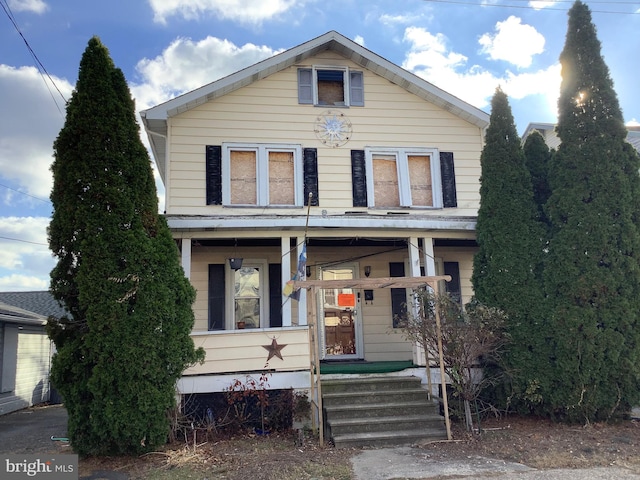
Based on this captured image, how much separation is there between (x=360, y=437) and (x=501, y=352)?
9.00 feet

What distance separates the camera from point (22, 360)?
14.1m

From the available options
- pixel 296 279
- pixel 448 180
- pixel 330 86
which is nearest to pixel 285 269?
pixel 296 279

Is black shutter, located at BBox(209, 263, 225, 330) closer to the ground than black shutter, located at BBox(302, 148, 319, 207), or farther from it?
closer to the ground

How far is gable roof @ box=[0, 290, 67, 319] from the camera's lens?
19203 mm

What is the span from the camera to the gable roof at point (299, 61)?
369 inches

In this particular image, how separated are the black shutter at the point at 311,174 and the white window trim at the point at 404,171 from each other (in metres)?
1.07

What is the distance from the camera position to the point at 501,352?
25.7 ft

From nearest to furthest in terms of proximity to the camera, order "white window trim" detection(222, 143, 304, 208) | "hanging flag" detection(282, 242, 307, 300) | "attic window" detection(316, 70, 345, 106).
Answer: "hanging flag" detection(282, 242, 307, 300) < "white window trim" detection(222, 143, 304, 208) < "attic window" detection(316, 70, 345, 106)

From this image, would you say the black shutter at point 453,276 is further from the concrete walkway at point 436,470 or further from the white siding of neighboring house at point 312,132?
the concrete walkway at point 436,470

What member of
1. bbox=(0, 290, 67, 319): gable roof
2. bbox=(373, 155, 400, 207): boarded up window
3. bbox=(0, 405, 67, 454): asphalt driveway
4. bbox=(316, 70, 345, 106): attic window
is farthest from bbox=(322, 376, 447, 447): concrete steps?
bbox=(0, 290, 67, 319): gable roof

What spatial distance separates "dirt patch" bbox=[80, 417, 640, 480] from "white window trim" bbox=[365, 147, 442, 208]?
14.7ft

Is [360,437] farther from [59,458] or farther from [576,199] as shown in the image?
[576,199]

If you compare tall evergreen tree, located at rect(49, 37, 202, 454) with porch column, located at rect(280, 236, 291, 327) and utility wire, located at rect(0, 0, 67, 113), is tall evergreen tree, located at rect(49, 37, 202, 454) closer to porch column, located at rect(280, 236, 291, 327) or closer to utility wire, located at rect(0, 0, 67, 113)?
utility wire, located at rect(0, 0, 67, 113)

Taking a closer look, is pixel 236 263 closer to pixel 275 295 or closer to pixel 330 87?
pixel 275 295
